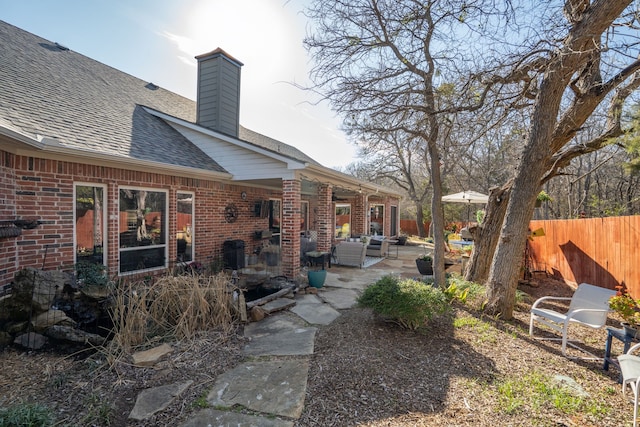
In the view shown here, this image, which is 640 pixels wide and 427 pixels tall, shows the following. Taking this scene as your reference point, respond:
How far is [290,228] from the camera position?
22.4 ft

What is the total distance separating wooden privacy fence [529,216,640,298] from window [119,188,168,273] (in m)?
9.17

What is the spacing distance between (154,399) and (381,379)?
7.15 ft

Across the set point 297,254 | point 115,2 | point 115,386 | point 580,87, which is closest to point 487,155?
point 580,87

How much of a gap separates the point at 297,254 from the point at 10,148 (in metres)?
4.98

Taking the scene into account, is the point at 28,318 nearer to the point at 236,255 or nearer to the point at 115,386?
the point at 115,386

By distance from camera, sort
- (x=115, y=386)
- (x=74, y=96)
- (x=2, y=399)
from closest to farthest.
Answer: (x=2, y=399)
(x=115, y=386)
(x=74, y=96)

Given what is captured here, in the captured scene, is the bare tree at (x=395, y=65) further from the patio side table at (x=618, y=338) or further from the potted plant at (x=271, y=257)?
the potted plant at (x=271, y=257)

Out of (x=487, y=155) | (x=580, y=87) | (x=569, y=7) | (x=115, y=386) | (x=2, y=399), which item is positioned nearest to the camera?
(x=2, y=399)

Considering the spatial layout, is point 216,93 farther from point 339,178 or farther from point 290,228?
point 290,228

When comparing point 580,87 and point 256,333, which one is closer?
point 256,333

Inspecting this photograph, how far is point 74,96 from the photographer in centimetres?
657

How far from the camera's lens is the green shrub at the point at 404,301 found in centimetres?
408

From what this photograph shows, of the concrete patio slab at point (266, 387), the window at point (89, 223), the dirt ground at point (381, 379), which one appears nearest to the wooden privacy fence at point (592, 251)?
the dirt ground at point (381, 379)

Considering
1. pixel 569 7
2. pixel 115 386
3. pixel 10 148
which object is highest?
pixel 569 7
